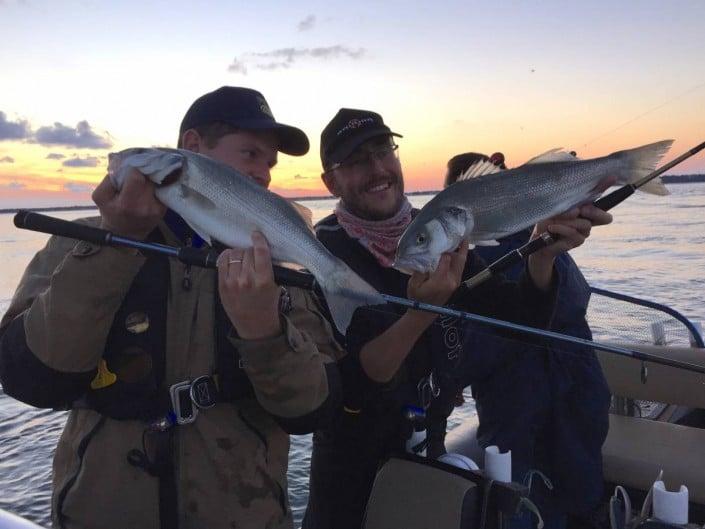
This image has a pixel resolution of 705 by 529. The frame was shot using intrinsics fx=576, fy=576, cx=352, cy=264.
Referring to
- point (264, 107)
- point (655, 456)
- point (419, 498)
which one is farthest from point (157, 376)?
point (655, 456)

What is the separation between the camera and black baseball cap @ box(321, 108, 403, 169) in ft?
11.7

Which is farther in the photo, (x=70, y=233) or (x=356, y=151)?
(x=356, y=151)

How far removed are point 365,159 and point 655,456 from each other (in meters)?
3.46

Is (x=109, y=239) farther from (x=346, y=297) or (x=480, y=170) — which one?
(x=480, y=170)

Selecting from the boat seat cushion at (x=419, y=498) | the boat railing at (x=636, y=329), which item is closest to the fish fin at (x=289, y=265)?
the boat seat cushion at (x=419, y=498)

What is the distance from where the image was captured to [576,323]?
4.07m

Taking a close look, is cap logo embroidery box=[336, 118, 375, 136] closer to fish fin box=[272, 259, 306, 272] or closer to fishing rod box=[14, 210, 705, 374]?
fish fin box=[272, 259, 306, 272]

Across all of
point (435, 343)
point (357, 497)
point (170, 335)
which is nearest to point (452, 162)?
point (435, 343)

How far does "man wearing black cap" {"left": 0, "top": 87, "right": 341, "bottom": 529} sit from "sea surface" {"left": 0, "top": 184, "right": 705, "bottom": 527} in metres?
2.47

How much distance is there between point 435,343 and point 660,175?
1.56 meters

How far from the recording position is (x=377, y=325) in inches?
134

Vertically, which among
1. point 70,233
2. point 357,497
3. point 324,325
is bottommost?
point 357,497

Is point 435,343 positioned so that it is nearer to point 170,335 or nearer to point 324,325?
point 324,325

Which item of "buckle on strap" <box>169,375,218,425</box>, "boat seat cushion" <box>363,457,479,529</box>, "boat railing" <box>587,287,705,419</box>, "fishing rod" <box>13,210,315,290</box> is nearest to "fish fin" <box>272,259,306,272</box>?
"fishing rod" <box>13,210,315,290</box>
